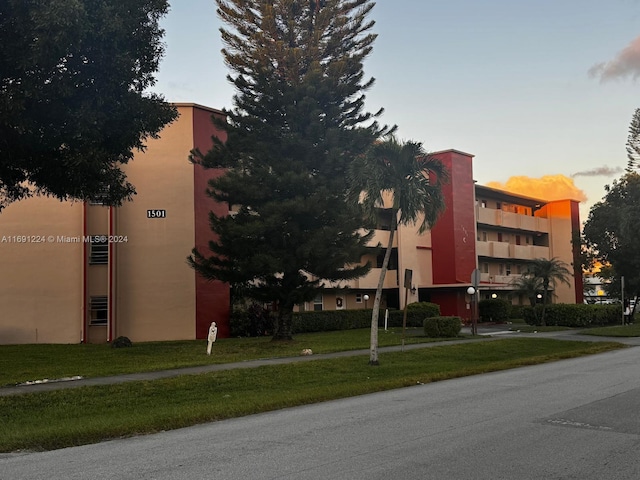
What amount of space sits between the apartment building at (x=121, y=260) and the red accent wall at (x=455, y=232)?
19.5m

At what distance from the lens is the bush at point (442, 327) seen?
2823 centimetres

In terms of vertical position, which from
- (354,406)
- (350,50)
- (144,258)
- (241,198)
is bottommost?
(354,406)

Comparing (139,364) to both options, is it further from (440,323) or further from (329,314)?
(329,314)

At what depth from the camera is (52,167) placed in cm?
1772

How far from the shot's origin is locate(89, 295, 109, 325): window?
104 feet

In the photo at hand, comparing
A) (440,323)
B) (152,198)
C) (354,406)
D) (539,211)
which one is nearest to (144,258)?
(152,198)

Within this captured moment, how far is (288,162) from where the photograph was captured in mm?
26625

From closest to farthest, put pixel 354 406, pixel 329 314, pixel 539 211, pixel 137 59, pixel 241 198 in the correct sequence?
pixel 354 406
pixel 137 59
pixel 241 198
pixel 329 314
pixel 539 211

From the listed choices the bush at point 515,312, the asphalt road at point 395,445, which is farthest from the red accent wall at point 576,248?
the asphalt road at point 395,445

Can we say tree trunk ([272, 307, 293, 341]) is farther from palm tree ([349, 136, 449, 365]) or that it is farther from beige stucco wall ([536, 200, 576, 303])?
beige stucco wall ([536, 200, 576, 303])

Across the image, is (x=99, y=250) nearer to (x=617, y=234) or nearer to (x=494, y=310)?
(x=494, y=310)

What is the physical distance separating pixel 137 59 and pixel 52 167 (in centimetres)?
353

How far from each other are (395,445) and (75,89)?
11.9 m

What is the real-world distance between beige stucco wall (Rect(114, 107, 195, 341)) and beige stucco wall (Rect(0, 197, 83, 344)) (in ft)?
6.48
